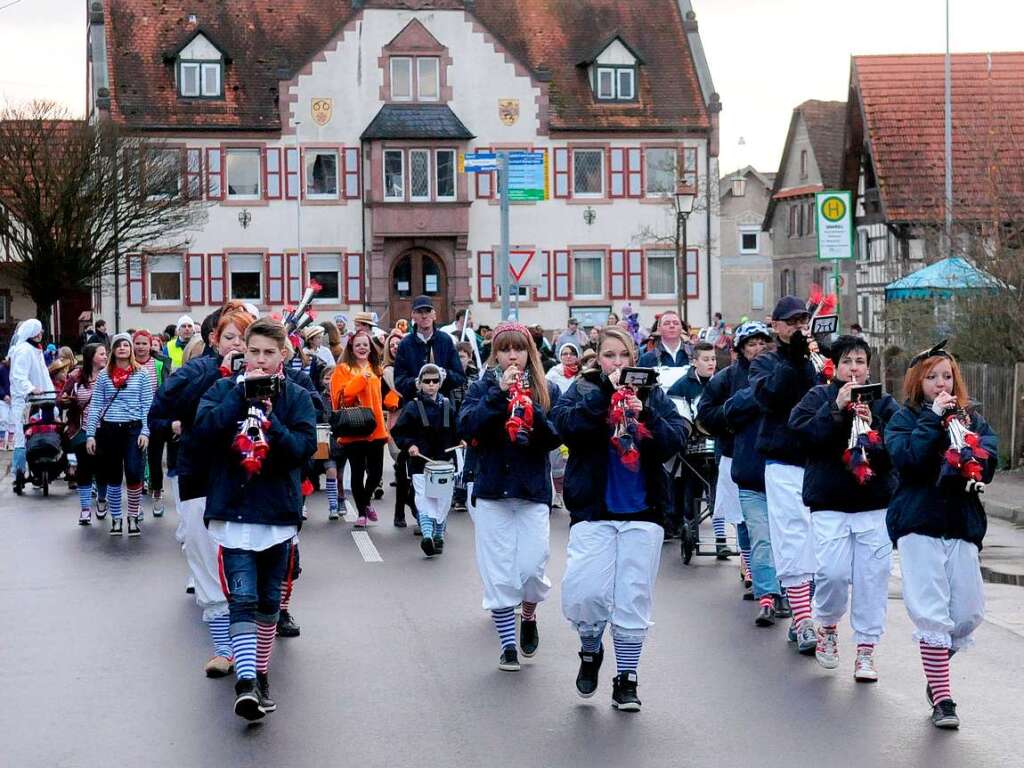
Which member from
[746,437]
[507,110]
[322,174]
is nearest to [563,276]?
[507,110]

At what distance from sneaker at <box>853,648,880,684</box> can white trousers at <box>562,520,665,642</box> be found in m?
1.43

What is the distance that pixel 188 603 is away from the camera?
40.4 feet

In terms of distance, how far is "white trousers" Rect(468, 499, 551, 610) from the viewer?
32.1 ft

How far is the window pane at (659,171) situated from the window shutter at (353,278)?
31.2 ft

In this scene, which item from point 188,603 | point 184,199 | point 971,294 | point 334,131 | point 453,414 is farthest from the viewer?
point 334,131

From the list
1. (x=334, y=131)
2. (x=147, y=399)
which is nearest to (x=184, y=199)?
(x=334, y=131)

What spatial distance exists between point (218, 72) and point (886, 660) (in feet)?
159

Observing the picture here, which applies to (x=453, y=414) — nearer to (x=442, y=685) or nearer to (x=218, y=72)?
(x=442, y=685)

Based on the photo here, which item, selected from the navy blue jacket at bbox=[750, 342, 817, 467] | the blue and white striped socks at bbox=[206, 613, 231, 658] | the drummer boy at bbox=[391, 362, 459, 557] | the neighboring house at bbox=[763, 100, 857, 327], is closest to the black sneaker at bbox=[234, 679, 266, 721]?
the blue and white striped socks at bbox=[206, 613, 231, 658]

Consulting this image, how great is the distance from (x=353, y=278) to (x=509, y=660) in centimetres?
4671

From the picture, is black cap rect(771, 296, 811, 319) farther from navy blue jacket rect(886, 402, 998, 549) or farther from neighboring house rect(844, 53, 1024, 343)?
neighboring house rect(844, 53, 1024, 343)

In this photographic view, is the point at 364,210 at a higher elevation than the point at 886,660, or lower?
higher

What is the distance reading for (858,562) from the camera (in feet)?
30.9

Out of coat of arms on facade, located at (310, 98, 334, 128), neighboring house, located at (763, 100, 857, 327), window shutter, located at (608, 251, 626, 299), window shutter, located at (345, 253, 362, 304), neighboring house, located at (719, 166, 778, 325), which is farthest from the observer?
neighboring house, located at (719, 166, 778, 325)
